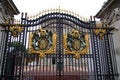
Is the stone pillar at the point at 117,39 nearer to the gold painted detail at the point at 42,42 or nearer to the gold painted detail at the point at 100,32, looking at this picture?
the gold painted detail at the point at 100,32

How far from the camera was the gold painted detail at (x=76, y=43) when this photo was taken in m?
6.21

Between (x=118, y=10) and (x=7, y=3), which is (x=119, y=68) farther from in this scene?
(x=7, y=3)

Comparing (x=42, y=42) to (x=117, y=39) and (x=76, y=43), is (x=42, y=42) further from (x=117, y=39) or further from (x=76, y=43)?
(x=117, y=39)

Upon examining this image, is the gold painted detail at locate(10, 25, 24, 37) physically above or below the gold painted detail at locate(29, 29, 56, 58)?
above

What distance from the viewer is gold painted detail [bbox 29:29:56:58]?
20.0 ft

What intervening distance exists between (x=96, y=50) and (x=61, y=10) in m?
2.09

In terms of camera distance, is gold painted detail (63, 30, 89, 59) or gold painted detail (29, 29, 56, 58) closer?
gold painted detail (29, 29, 56, 58)

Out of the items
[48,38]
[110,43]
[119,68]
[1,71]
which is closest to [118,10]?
[110,43]

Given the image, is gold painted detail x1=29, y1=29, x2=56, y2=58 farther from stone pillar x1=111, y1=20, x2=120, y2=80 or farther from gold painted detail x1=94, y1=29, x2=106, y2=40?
stone pillar x1=111, y1=20, x2=120, y2=80

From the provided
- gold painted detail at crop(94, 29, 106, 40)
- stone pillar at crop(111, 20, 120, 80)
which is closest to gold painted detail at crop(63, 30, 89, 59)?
gold painted detail at crop(94, 29, 106, 40)

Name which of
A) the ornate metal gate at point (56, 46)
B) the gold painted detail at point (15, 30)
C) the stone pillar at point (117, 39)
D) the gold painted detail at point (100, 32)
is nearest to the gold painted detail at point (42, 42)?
the ornate metal gate at point (56, 46)

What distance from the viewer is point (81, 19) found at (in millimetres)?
6637

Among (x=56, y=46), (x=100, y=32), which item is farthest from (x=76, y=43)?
(x=100, y=32)

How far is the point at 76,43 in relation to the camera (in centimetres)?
634
